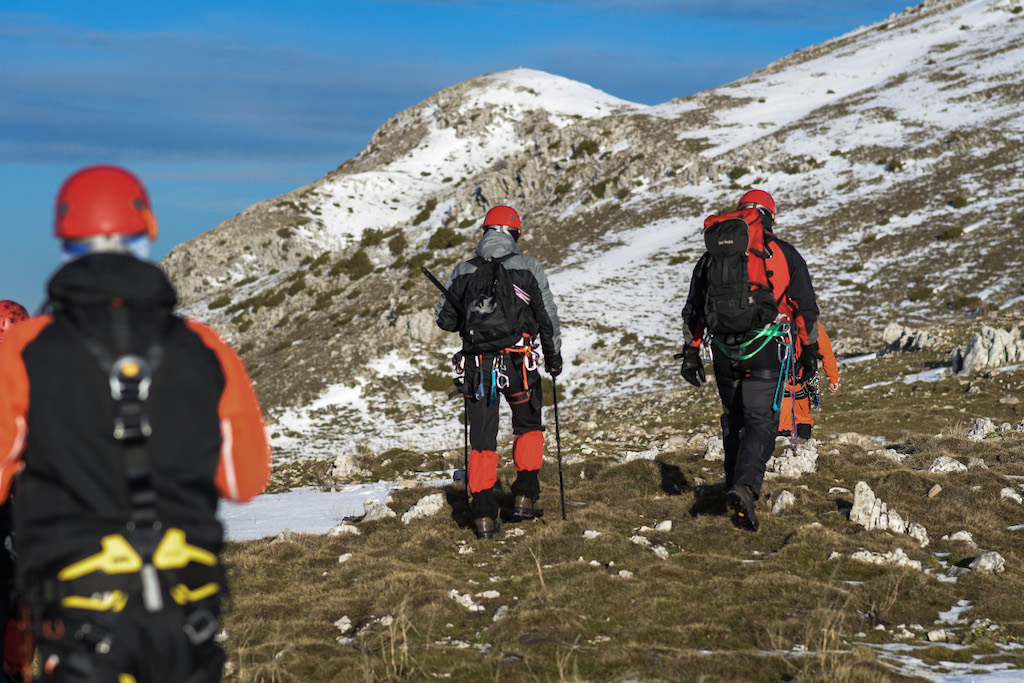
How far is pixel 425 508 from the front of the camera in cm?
868

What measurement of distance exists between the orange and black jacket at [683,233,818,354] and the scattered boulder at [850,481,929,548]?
5.41ft

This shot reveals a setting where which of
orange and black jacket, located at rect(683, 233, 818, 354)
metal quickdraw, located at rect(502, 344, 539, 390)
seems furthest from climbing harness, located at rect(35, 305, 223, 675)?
orange and black jacket, located at rect(683, 233, 818, 354)

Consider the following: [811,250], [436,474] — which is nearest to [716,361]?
[436,474]

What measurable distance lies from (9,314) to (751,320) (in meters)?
5.89

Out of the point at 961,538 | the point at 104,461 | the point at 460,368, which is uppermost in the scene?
the point at 104,461

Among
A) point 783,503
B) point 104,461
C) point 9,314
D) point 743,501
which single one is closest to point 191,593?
point 104,461

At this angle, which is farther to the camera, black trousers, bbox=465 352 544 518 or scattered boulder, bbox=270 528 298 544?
scattered boulder, bbox=270 528 298 544

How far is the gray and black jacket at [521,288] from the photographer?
7.68 m

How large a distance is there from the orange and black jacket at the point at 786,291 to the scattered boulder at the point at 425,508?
3.52 meters

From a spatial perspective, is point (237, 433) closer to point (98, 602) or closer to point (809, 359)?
point (98, 602)

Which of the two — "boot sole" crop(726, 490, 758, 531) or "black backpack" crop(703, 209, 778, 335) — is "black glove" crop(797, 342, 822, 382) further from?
"boot sole" crop(726, 490, 758, 531)

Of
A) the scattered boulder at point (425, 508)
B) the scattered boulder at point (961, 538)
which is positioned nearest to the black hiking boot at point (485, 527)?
the scattered boulder at point (425, 508)

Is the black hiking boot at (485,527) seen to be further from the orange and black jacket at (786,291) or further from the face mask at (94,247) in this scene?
the face mask at (94,247)

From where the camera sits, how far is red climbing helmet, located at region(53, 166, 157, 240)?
2613mm
